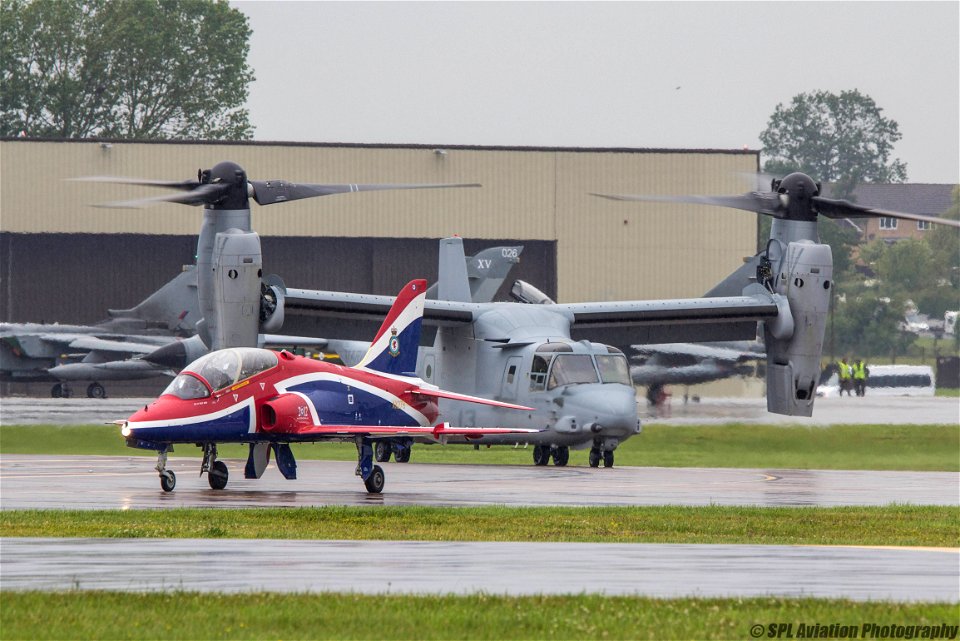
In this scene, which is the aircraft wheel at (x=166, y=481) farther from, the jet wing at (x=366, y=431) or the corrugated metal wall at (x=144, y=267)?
the corrugated metal wall at (x=144, y=267)

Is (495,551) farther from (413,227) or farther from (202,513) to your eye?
(413,227)

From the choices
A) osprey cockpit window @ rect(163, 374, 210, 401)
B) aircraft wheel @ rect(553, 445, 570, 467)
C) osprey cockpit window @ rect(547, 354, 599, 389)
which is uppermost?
osprey cockpit window @ rect(163, 374, 210, 401)

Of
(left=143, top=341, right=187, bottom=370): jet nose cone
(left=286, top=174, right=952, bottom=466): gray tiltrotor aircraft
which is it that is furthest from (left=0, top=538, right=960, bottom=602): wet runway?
(left=143, top=341, right=187, bottom=370): jet nose cone

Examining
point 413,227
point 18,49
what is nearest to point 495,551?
point 413,227

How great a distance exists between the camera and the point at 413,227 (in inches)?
2424

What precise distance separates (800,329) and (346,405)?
12.6m

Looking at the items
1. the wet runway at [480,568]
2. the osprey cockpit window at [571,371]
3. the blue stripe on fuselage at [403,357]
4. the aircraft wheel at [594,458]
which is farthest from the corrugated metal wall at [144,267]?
the wet runway at [480,568]

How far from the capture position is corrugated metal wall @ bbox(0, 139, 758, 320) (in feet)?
199

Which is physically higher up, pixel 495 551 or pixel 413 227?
pixel 413 227

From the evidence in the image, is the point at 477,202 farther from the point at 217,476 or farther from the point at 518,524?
the point at 518,524

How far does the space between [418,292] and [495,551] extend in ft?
45.1

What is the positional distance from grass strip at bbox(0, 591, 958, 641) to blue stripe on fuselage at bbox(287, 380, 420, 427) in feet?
41.2

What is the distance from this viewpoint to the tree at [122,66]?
86.8 meters

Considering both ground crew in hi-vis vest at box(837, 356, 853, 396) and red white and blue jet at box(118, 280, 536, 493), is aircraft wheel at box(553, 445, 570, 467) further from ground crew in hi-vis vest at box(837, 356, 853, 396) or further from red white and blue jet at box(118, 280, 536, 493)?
ground crew in hi-vis vest at box(837, 356, 853, 396)
